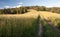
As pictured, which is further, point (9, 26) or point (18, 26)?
point (18, 26)

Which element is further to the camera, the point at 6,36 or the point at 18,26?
the point at 18,26

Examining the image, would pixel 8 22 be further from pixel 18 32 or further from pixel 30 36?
pixel 30 36

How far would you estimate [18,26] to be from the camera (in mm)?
6516

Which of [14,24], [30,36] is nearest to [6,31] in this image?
[14,24]

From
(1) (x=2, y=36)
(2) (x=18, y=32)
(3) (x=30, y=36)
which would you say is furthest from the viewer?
(3) (x=30, y=36)

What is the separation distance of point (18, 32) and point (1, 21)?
650mm

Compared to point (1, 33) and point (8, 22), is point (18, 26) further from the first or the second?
point (1, 33)

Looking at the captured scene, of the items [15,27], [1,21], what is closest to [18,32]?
[15,27]

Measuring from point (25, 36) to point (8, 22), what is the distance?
2.48 ft

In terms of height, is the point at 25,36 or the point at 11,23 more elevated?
the point at 11,23

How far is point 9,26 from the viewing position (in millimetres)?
6090

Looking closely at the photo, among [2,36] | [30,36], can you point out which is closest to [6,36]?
[2,36]

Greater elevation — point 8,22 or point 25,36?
point 8,22

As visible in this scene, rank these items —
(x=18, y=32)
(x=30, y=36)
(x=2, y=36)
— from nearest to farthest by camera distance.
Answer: (x=2, y=36) < (x=18, y=32) < (x=30, y=36)
